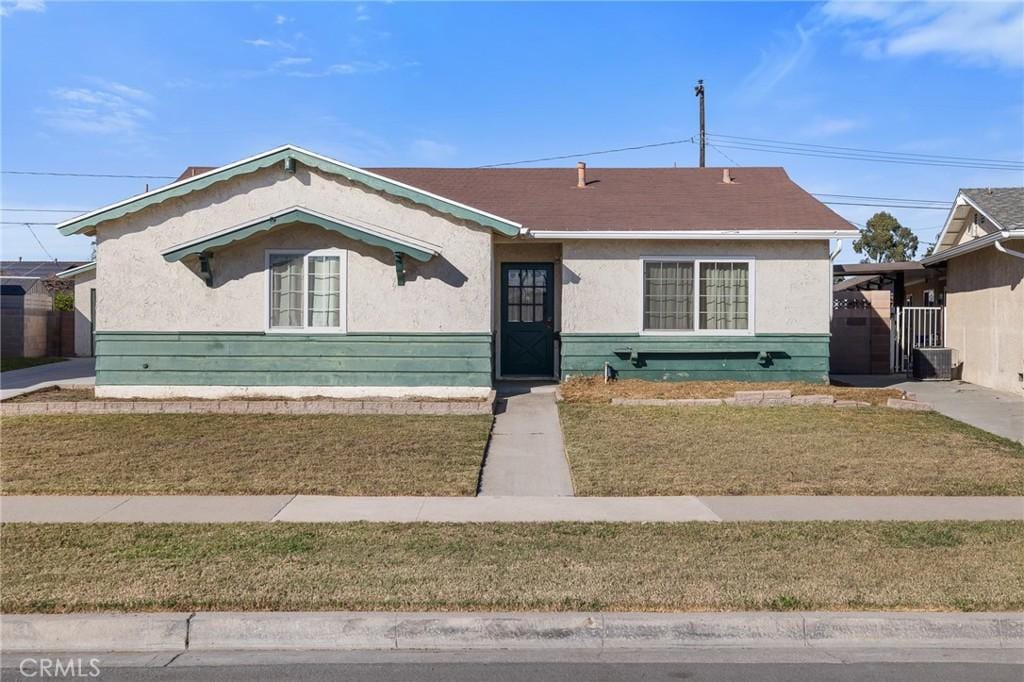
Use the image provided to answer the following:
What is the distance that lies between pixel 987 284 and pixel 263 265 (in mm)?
13759

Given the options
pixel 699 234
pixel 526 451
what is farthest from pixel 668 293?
pixel 526 451

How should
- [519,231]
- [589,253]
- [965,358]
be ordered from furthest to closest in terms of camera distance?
1. [965,358]
2. [589,253]
3. [519,231]

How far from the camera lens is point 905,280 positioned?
78.1 feet

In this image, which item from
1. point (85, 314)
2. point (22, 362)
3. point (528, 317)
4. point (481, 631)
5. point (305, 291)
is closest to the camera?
point (481, 631)

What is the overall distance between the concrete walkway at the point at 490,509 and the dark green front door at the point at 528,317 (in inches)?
317

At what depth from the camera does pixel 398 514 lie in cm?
790

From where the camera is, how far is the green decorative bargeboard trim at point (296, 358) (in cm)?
1390

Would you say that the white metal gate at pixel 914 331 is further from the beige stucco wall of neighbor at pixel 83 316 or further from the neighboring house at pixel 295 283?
the beige stucco wall of neighbor at pixel 83 316

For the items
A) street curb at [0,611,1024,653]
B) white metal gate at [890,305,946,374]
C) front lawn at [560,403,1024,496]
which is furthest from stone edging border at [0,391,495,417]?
white metal gate at [890,305,946,374]

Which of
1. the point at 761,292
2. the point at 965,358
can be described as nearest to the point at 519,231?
the point at 761,292

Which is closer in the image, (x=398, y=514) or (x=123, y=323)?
(x=398, y=514)

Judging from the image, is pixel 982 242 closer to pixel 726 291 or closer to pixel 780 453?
pixel 726 291

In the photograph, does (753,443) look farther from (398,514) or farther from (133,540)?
(133,540)

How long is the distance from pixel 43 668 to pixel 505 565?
295 centimetres
